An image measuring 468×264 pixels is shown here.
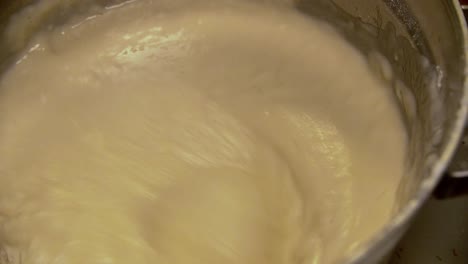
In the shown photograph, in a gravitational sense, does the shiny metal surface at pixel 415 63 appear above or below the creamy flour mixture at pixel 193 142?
above

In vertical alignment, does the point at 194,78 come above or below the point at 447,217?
above

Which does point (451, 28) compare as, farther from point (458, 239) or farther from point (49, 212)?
point (49, 212)

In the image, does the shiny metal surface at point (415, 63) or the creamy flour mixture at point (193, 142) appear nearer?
the shiny metal surface at point (415, 63)

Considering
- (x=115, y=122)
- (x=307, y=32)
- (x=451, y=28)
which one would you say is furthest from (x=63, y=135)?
(x=451, y=28)

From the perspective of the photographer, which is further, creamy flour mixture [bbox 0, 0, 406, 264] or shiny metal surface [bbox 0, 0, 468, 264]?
creamy flour mixture [bbox 0, 0, 406, 264]

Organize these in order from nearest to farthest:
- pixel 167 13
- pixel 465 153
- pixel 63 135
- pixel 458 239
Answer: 1. pixel 465 153
2. pixel 458 239
3. pixel 63 135
4. pixel 167 13
